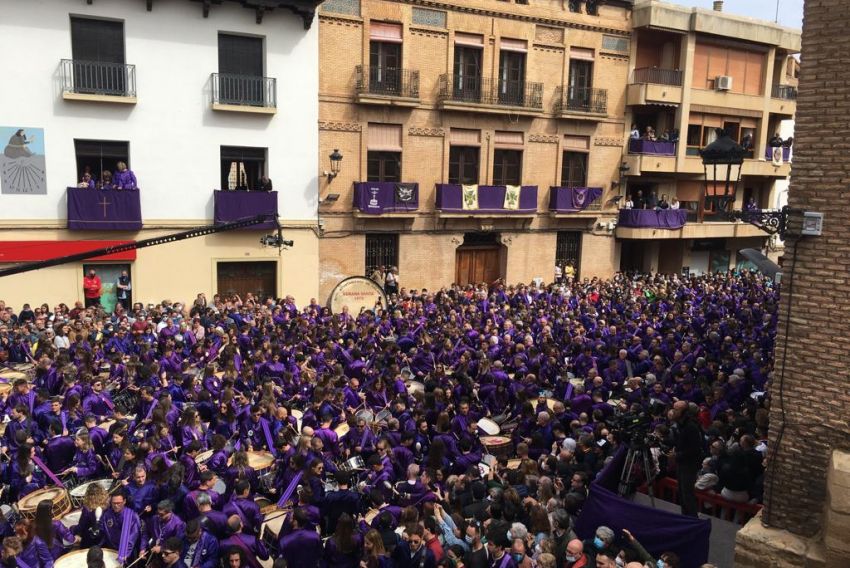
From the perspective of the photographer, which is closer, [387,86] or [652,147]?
[387,86]

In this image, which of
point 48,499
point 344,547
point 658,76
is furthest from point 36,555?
point 658,76

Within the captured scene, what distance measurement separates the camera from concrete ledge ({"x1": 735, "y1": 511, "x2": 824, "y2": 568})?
7.24 metres

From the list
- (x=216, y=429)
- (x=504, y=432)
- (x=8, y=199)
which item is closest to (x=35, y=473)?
(x=216, y=429)

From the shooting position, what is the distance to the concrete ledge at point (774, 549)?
7.24m

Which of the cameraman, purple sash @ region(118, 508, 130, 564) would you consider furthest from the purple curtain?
purple sash @ region(118, 508, 130, 564)

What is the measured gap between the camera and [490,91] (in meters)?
26.3

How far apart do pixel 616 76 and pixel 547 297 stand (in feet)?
37.4

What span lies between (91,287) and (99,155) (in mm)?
3951

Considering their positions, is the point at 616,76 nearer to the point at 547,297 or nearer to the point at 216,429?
the point at 547,297

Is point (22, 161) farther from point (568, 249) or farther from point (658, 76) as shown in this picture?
point (658, 76)

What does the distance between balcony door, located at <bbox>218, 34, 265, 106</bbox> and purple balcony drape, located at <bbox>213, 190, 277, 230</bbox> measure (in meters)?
2.89

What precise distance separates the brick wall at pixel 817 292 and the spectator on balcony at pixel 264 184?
18.1m

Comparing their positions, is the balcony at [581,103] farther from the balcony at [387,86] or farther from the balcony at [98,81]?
the balcony at [98,81]

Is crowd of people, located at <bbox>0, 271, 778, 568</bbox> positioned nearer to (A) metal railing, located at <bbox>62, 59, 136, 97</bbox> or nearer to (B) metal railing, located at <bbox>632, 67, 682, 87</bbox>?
(A) metal railing, located at <bbox>62, 59, 136, 97</bbox>
